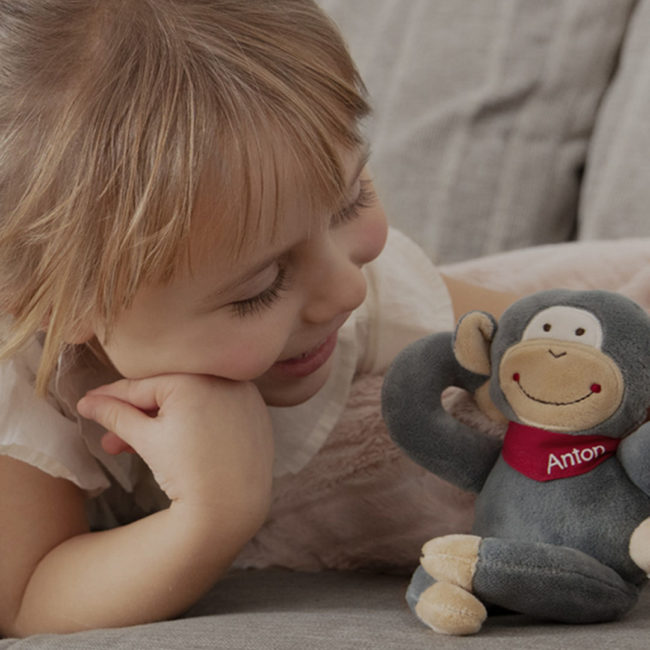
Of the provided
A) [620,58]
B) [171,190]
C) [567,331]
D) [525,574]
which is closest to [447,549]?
[525,574]

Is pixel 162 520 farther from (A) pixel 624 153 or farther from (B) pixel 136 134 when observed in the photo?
(A) pixel 624 153

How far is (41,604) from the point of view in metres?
0.84

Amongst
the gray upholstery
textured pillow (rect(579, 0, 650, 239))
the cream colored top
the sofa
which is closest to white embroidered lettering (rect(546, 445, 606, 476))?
the gray upholstery

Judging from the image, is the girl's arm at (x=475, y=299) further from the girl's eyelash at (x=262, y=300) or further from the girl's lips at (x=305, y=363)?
the girl's eyelash at (x=262, y=300)

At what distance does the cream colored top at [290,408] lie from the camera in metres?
0.85

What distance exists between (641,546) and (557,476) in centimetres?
7

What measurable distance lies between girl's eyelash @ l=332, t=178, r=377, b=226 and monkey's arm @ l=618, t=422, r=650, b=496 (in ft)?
0.87

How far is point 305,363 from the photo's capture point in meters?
0.86

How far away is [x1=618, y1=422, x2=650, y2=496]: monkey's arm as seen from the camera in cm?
66

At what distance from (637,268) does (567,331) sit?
422mm

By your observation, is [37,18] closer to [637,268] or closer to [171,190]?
[171,190]

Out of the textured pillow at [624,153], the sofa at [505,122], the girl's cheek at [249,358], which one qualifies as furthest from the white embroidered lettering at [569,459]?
the textured pillow at [624,153]

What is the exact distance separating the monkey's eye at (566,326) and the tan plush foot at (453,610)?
7.2 inches

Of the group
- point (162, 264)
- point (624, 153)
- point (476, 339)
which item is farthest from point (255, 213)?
point (624, 153)
